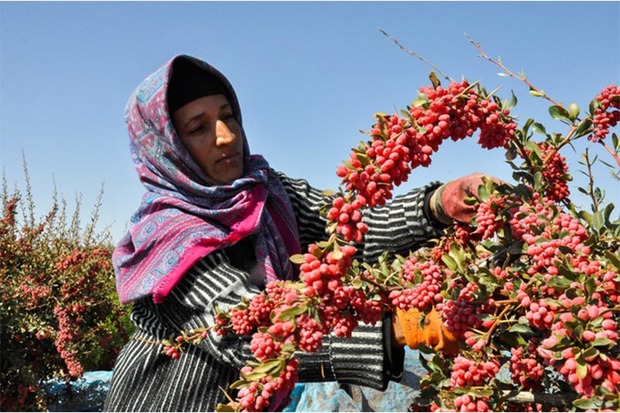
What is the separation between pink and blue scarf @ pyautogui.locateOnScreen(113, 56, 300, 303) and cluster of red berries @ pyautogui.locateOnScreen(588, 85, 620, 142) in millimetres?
→ 1192

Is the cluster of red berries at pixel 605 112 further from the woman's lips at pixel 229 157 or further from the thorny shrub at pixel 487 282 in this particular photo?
the woman's lips at pixel 229 157

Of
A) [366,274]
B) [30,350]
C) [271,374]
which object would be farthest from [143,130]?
[30,350]

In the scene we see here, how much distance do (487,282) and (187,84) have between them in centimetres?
163

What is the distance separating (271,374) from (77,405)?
4842 mm

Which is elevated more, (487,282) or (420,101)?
(420,101)

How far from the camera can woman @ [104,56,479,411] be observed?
6.68 ft

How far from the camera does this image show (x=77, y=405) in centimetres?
534

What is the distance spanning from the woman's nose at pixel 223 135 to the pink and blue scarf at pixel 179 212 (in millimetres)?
129

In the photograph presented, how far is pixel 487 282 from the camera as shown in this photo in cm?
116

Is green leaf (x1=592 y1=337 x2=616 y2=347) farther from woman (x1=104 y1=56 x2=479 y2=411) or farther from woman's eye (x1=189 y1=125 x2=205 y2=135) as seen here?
woman's eye (x1=189 y1=125 x2=205 y2=135)

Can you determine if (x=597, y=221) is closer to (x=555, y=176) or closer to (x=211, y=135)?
(x=555, y=176)

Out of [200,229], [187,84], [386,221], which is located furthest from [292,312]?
[187,84]

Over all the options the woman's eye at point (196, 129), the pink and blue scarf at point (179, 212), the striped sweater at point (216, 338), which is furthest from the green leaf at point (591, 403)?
the woman's eye at point (196, 129)

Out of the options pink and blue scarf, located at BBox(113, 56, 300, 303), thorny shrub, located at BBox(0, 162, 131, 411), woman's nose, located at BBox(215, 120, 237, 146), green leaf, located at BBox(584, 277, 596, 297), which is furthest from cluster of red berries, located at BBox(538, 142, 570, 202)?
thorny shrub, located at BBox(0, 162, 131, 411)
